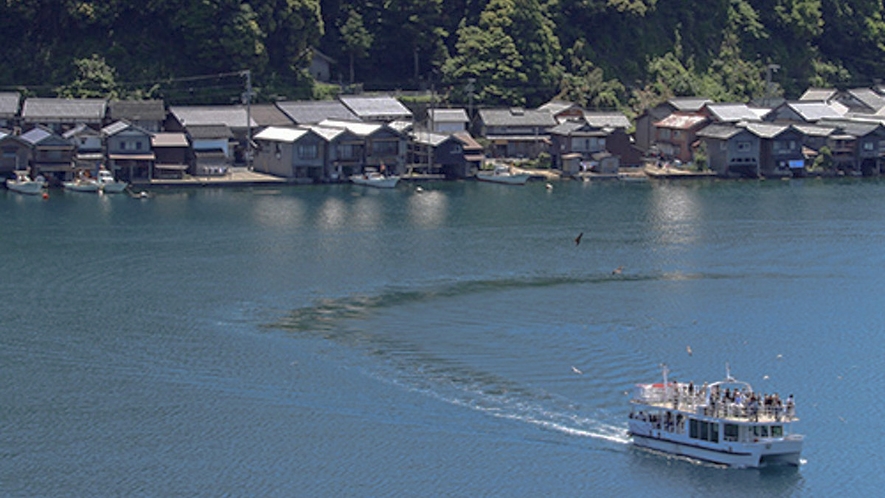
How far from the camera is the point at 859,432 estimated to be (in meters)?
25.8

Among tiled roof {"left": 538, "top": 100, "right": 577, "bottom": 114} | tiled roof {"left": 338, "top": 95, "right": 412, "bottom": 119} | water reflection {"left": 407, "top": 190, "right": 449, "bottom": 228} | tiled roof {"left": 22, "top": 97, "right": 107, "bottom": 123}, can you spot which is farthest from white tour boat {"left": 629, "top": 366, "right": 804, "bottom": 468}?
tiled roof {"left": 538, "top": 100, "right": 577, "bottom": 114}

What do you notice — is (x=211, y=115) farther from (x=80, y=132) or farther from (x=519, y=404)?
(x=519, y=404)

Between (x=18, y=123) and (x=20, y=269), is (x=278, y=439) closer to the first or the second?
(x=20, y=269)

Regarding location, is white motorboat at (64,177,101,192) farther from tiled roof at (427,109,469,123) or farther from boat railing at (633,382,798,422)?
boat railing at (633,382,798,422)

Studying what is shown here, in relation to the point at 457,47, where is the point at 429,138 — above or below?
below

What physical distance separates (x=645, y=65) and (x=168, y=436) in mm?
45239

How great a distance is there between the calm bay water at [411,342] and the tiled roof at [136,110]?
701cm

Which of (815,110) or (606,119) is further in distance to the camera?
(815,110)

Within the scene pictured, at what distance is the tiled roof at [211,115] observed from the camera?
56.0m

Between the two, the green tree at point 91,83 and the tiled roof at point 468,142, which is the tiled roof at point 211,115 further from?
the tiled roof at point 468,142

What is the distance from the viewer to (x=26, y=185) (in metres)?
50.8

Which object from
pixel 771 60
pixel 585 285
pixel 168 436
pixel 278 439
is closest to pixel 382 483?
pixel 278 439

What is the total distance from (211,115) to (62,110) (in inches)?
211

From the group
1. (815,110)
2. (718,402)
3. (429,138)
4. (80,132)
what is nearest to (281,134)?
(429,138)
